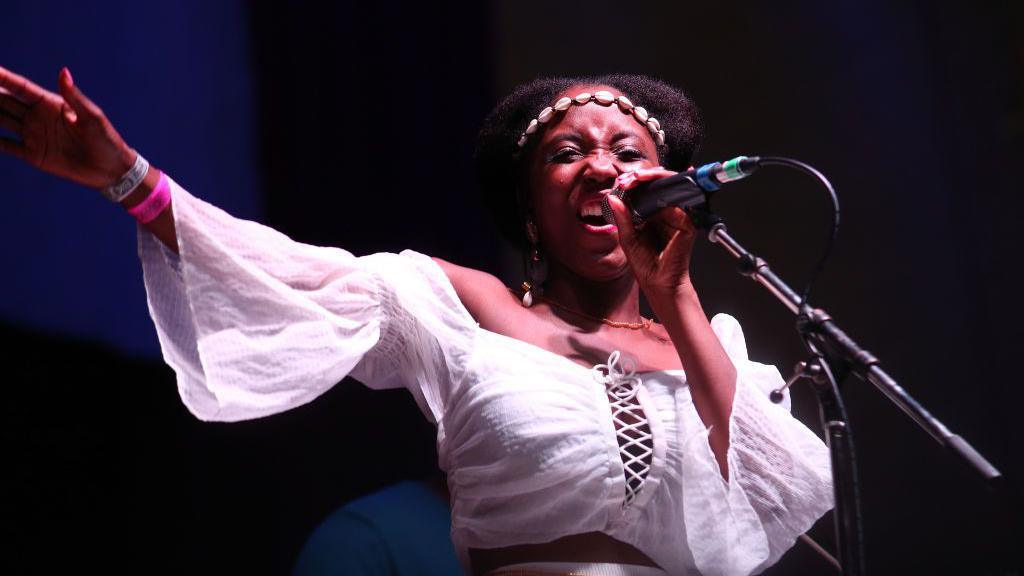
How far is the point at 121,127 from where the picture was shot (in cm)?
169

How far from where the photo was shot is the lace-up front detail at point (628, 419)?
1569 mm

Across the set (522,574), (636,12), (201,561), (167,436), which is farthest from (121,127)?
(636,12)

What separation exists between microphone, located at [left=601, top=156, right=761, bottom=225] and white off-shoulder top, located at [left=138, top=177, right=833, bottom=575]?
1.00ft

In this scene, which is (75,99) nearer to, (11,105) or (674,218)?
(11,105)

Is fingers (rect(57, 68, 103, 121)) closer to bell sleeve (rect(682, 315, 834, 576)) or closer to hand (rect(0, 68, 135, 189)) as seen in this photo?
hand (rect(0, 68, 135, 189))

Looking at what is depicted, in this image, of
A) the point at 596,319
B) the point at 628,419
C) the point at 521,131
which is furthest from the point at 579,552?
the point at 521,131

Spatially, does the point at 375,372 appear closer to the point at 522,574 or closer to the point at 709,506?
the point at 522,574

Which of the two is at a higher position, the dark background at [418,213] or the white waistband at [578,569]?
the dark background at [418,213]

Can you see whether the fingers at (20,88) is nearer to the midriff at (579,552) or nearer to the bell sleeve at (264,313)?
the bell sleeve at (264,313)

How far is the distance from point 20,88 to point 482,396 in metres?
0.77

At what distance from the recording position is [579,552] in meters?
1.57

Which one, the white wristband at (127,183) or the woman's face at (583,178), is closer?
the white wristband at (127,183)

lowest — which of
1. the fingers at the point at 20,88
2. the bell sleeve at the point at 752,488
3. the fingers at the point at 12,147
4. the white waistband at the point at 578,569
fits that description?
the white waistband at the point at 578,569

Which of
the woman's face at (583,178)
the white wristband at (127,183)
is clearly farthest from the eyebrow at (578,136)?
the white wristband at (127,183)
